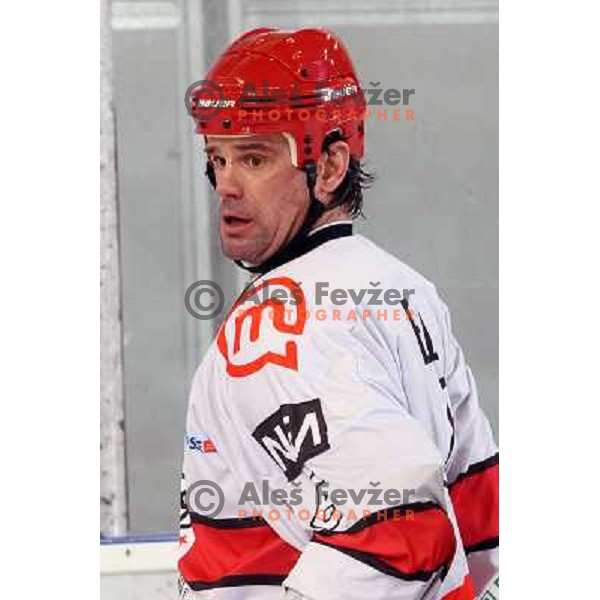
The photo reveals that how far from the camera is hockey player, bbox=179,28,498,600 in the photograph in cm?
205

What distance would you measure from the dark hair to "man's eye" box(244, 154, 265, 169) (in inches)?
4.5

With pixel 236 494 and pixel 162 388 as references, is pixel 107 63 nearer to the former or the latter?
pixel 162 388

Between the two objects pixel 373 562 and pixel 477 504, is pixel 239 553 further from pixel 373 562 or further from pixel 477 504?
pixel 477 504

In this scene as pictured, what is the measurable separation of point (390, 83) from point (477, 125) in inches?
6.0

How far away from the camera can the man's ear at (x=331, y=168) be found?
6.98 ft

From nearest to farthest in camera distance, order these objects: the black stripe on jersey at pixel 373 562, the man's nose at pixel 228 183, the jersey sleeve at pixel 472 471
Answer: the black stripe on jersey at pixel 373 562 → the man's nose at pixel 228 183 → the jersey sleeve at pixel 472 471

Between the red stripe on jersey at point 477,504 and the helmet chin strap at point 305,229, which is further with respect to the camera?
the red stripe on jersey at point 477,504

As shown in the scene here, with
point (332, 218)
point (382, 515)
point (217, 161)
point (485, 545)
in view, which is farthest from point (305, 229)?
point (485, 545)

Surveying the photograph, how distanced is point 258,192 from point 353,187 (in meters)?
0.15

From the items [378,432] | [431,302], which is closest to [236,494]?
[378,432]

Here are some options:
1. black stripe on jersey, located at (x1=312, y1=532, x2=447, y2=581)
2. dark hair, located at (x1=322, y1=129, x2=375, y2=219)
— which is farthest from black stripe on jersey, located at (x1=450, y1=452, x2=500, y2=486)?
dark hair, located at (x1=322, y1=129, x2=375, y2=219)

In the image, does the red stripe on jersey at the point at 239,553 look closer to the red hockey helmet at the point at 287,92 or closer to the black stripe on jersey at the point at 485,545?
the black stripe on jersey at the point at 485,545

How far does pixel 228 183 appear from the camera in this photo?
2148 mm

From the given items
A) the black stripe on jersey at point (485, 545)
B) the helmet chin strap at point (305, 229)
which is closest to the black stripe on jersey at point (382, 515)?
the black stripe on jersey at point (485, 545)
